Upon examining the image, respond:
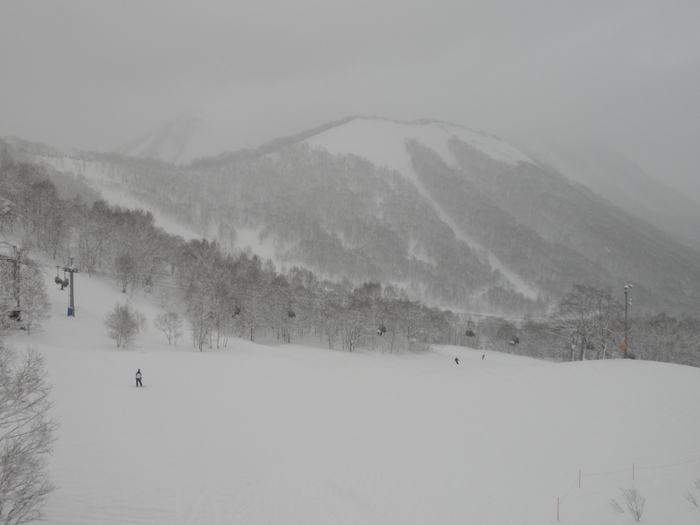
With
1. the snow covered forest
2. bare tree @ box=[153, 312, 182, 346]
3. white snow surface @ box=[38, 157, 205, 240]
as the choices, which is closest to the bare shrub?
the snow covered forest

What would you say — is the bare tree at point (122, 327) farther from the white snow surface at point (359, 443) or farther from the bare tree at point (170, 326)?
the bare tree at point (170, 326)

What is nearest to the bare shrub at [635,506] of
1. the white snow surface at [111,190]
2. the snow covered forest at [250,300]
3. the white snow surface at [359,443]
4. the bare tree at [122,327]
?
the white snow surface at [359,443]

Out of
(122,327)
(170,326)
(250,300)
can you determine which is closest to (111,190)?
(250,300)

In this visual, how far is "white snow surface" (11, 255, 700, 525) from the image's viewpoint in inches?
504

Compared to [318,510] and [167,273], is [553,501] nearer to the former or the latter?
[318,510]

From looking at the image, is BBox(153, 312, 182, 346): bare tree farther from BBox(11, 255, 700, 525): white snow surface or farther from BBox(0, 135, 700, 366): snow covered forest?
BBox(11, 255, 700, 525): white snow surface

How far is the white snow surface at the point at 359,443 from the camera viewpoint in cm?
1279

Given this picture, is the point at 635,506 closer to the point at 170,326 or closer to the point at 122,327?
the point at 122,327

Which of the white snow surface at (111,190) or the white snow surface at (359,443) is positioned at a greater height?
the white snow surface at (111,190)

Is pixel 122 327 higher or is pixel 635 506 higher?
pixel 122 327

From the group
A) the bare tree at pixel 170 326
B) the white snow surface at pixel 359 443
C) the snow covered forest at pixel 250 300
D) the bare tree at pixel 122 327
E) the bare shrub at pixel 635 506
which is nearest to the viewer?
the bare shrub at pixel 635 506

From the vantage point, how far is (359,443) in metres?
18.7

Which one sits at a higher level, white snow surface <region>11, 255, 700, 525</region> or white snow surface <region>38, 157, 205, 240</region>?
white snow surface <region>38, 157, 205, 240</region>

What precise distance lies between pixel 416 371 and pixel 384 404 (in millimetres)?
13238
